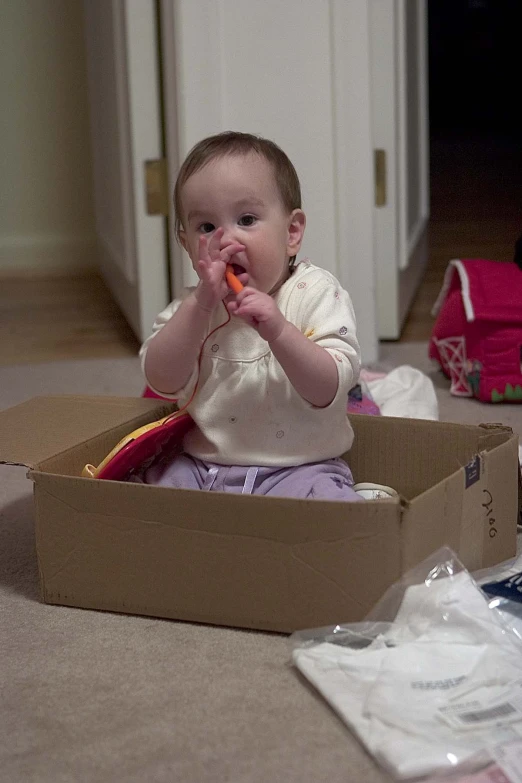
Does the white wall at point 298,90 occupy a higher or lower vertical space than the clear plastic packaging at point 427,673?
higher

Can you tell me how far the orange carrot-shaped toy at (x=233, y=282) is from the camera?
3.57 feet

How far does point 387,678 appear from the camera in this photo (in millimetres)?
850

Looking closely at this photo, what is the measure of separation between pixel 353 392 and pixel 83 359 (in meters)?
0.83

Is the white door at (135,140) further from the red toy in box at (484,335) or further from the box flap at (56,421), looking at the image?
the box flap at (56,421)

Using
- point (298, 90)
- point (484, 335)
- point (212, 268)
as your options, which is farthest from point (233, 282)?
point (298, 90)

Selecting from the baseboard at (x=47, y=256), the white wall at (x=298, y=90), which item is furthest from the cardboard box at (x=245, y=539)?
the baseboard at (x=47, y=256)

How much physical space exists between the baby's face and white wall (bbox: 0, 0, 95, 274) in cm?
211

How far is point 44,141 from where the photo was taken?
315cm

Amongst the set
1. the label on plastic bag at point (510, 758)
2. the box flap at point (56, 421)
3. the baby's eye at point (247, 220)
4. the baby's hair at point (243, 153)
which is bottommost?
the label on plastic bag at point (510, 758)

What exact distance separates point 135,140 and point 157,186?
3.8 inches

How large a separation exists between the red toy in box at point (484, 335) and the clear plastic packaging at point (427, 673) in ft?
2.77

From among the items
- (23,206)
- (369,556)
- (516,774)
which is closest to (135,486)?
(369,556)

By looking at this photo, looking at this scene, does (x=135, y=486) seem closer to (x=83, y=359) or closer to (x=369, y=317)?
(x=369, y=317)

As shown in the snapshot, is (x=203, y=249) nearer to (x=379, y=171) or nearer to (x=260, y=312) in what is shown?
(x=260, y=312)
